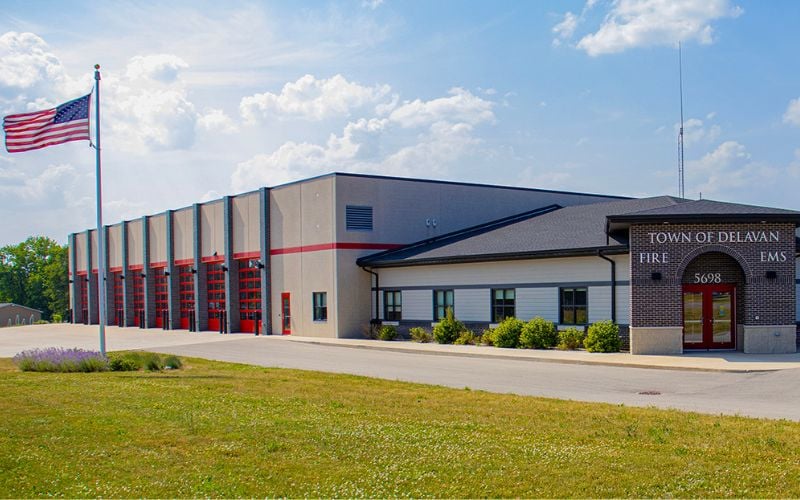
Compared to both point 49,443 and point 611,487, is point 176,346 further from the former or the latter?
point 611,487

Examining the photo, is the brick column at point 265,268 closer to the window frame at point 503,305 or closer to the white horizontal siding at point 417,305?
the white horizontal siding at point 417,305

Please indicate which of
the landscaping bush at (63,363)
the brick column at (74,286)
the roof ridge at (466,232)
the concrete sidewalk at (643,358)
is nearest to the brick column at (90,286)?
the brick column at (74,286)

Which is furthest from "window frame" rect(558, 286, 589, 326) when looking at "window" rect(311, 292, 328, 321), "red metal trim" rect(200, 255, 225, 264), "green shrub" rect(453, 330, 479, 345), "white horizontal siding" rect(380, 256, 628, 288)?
"red metal trim" rect(200, 255, 225, 264)

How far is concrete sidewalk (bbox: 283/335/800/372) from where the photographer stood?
20516 millimetres

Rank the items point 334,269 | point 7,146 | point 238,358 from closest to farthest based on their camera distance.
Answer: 1. point 7,146
2. point 238,358
3. point 334,269

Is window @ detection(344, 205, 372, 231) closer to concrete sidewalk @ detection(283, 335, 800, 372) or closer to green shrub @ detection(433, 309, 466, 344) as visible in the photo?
green shrub @ detection(433, 309, 466, 344)

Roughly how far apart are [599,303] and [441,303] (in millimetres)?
8057

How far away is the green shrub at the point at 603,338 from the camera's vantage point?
82.5 feet

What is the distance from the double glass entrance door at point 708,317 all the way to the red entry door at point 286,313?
20.4 metres

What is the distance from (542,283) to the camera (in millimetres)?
28734

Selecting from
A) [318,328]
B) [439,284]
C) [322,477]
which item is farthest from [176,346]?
[322,477]

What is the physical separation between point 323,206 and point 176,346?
29.7 ft

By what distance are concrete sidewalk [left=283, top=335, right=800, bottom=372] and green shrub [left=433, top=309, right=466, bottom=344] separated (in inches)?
57.4

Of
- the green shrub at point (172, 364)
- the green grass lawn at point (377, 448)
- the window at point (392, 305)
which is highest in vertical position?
the window at point (392, 305)
